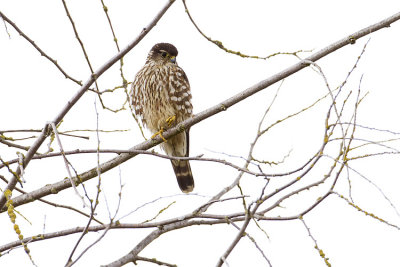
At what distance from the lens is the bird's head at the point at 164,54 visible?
5803 mm

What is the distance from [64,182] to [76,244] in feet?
4.57

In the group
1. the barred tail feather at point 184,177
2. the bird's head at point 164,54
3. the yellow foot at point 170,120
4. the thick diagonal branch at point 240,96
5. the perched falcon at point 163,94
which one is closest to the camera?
the thick diagonal branch at point 240,96

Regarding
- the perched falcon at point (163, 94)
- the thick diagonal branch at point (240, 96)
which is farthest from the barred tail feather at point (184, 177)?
the thick diagonal branch at point (240, 96)

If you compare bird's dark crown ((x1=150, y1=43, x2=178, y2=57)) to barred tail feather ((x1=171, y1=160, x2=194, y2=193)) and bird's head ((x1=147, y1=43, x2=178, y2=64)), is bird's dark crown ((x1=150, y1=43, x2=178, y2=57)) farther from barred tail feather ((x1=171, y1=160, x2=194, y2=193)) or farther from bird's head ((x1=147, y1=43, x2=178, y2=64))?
barred tail feather ((x1=171, y1=160, x2=194, y2=193))

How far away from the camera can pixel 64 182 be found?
3709 mm

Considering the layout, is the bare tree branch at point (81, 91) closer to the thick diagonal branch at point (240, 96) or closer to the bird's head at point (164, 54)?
the thick diagonal branch at point (240, 96)

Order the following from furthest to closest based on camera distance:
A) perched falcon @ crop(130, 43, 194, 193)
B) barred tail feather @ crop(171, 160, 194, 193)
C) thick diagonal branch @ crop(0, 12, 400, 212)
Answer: barred tail feather @ crop(171, 160, 194, 193) → perched falcon @ crop(130, 43, 194, 193) → thick diagonal branch @ crop(0, 12, 400, 212)

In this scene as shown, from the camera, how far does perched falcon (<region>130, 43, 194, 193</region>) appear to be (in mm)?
5297

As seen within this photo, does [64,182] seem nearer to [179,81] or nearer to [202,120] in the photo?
[202,120]

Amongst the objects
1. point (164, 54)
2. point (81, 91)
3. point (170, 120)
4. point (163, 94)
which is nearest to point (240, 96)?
point (81, 91)

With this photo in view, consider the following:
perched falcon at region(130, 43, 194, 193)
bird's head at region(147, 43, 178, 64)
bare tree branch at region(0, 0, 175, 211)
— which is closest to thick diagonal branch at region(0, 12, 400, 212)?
bare tree branch at region(0, 0, 175, 211)

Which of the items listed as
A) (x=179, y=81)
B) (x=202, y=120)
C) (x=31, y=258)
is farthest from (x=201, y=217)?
(x=179, y=81)

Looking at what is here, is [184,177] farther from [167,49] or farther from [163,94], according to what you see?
[167,49]

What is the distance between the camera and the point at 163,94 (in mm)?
5371
